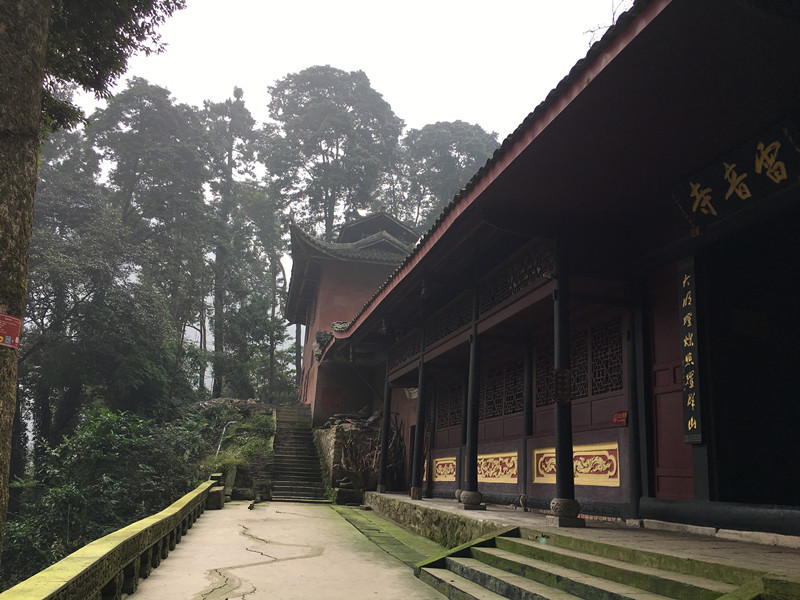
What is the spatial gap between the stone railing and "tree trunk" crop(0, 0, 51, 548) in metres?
0.47

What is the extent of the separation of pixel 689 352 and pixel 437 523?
358 cm

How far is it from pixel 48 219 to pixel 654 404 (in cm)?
2327

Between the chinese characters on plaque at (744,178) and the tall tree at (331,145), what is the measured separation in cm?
2732

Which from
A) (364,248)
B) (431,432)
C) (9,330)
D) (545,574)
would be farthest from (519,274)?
(364,248)

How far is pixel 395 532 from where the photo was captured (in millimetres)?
7934

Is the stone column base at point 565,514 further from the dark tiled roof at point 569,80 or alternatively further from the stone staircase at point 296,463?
the stone staircase at point 296,463

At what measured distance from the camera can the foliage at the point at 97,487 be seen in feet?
36.9

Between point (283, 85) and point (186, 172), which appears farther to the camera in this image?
point (283, 85)

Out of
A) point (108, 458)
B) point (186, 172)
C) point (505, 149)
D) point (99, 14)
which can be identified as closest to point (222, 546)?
point (505, 149)

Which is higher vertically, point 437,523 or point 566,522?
point 566,522

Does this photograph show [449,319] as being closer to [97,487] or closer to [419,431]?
[419,431]

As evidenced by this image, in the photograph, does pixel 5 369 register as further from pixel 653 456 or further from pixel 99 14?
pixel 653 456

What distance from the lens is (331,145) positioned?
33.0m

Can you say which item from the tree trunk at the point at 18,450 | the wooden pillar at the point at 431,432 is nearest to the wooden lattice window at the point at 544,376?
the wooden pillar at the point at 431,432
